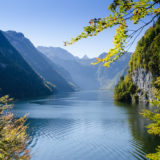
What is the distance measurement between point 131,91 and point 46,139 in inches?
3225

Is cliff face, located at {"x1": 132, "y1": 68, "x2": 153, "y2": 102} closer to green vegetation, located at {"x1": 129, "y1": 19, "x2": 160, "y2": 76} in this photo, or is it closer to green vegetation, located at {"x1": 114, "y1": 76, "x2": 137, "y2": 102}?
green vegetation, located at {"x1": 129, "y1": 19, "x2": 160, "y2": 76}

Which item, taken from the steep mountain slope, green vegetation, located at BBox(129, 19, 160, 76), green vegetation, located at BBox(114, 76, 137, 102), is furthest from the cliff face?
green vegetation, located at BBox(114, 76, 137, 102)

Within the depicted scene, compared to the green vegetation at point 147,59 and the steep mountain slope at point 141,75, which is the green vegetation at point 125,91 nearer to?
the steep mountain slope at point 141,75

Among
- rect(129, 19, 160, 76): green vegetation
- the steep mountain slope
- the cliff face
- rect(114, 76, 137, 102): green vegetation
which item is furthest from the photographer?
rect(114, 76, 137, 102): green vegetation

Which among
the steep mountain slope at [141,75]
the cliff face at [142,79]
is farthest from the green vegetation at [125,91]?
the cliff face at [142,79]

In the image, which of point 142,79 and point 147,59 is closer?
point 147,59

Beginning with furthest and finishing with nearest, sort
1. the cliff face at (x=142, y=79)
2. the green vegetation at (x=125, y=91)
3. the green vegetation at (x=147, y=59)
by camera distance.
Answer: the green vegetation at (x=125, y=91) < the cliff face at (x=142, y=79) < the green vegetation at (x=147, y=59)

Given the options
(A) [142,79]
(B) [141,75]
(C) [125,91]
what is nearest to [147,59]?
(B) [141,75]

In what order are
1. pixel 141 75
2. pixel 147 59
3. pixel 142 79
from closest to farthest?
pixel 147 59 → pixel 142 79 → pixel 141 75

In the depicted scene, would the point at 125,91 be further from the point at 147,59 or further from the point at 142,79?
the point at 147,59

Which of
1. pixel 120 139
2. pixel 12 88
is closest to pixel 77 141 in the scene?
pixel 120 139

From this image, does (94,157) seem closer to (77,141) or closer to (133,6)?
(77,141)

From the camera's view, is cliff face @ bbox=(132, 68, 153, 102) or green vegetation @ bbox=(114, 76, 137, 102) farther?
green vegetation @ bbox=(114, 76, 137, 102)

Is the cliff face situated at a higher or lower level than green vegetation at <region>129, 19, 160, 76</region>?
lower
